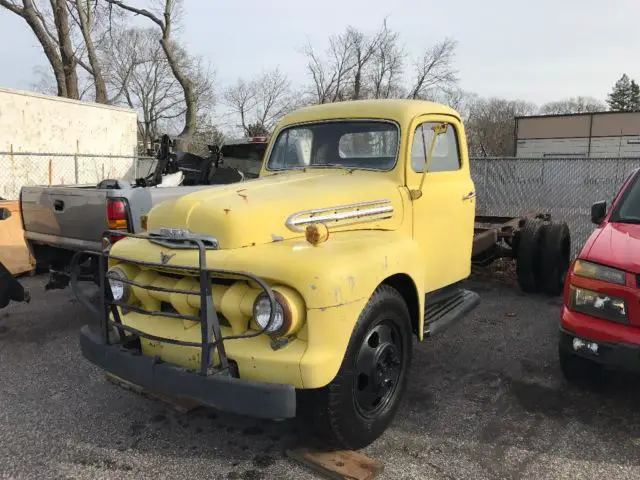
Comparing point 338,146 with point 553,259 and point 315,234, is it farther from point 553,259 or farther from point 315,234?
point 553,259

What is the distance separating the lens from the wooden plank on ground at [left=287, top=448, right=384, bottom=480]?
2883 millimetres

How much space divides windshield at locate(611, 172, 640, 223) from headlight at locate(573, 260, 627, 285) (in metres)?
0.89

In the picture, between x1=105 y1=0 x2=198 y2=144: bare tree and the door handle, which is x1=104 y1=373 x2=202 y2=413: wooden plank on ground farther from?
x1=105 y1=0 x2=198 y2=144: bare tree

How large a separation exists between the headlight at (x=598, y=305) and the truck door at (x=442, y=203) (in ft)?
3.57

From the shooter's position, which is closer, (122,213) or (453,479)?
(453,479)

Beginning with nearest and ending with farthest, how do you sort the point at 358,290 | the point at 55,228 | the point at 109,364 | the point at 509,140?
the point at 358,290 → the point at 109,364 → the point at 55,228 → the point at 509,140

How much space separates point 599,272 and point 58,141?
540 inches

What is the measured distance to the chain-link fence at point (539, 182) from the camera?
955 centimetres

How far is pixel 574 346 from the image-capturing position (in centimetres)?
353

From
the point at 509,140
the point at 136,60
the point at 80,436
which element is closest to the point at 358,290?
the point at 80,436

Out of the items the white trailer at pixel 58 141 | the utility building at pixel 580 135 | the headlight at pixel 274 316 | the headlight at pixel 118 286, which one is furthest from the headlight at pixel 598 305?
the utility building at pixel 580 135

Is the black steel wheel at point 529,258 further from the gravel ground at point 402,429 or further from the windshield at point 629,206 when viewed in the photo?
the windshield at point 629,206

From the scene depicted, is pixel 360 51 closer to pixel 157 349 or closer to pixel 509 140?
pixel 509 140

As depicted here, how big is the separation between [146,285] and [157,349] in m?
0.42
